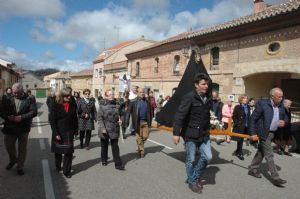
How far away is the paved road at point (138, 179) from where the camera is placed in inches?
211

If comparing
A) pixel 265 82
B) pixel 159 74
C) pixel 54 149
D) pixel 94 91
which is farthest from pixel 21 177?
pixel 94 91

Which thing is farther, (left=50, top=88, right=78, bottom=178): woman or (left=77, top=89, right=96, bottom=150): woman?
(left=77, top=89, right=96, bottom=150): woman

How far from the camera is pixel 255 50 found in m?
16.2

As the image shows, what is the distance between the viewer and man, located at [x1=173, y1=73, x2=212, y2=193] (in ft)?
18.1

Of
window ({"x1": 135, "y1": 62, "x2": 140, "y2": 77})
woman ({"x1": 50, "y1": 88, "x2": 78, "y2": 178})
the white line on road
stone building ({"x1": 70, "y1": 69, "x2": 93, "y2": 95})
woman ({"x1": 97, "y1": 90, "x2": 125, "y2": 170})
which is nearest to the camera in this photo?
woman ({"x1": 50, "y1": 88, "x2": 78, "y2": 178})

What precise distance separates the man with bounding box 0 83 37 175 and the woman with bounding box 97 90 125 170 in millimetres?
1463

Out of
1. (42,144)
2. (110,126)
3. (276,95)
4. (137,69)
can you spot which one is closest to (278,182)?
(276,95)

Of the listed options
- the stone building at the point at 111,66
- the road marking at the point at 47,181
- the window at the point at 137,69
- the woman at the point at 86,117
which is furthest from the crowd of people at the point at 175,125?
the stone building at the point at 111,66

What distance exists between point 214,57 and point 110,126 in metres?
13.4

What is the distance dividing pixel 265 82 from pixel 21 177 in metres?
14.7

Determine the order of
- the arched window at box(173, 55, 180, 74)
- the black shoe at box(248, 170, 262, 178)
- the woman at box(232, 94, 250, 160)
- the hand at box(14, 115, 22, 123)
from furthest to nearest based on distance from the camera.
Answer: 1. the arched window at box(173, 55, 180, 74)
2. the woman at box(232, 94, 250, 160)
3. the black shoe at box(248, 170, 262, 178)
4. the hand at box(14, 115, 22, 123)

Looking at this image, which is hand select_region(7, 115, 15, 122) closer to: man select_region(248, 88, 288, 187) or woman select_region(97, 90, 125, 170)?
woman select_region(97, 90, 125, 170)

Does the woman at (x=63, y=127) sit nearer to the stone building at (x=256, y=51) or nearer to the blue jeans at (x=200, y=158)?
the blue jeans at (x=200, y=158)

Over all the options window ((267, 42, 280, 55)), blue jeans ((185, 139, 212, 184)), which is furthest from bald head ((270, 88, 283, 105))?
window ((267, 42, 280, 55))
